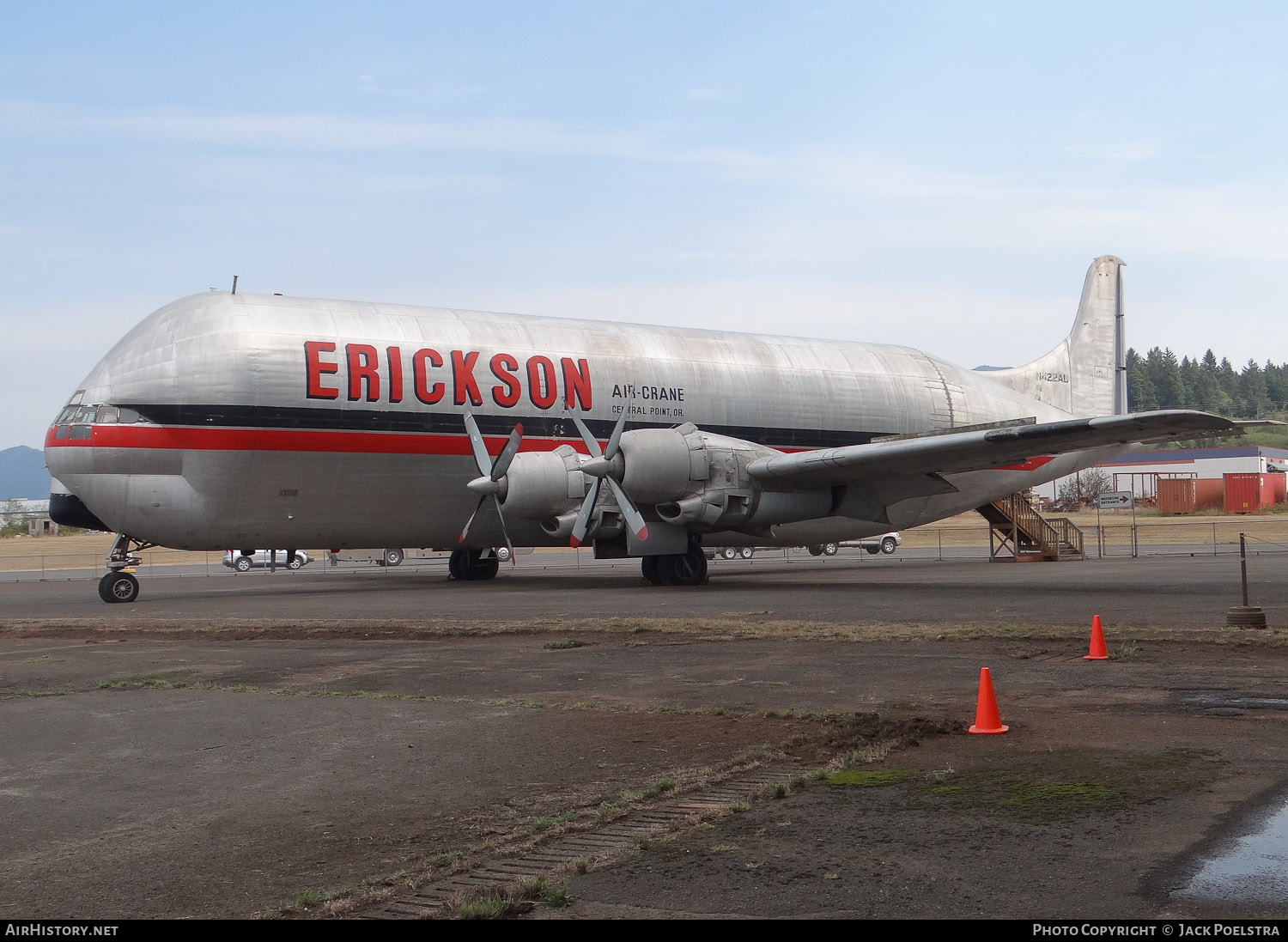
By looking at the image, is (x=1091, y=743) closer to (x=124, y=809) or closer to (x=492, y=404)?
(x=124, y=809)

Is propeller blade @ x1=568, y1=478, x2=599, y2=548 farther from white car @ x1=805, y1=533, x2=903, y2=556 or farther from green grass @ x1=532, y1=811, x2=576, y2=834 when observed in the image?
white car @ x1=805, y1=533, x2=903, y2=556

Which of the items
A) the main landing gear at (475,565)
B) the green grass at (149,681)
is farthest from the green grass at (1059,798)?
the main landing gear at (475,565)

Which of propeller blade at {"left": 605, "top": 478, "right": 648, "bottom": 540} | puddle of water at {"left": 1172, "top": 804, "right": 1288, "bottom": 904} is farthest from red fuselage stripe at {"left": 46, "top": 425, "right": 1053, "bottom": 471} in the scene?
puddle of water at {"left": 1172, "top": 804, "right": 1288, "bottom": 904}

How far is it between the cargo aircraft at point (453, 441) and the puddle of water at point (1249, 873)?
17.3 metres

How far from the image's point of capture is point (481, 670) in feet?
42.1

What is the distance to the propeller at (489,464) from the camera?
82.7 ft

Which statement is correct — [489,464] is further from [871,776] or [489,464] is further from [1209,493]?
[1209,493]

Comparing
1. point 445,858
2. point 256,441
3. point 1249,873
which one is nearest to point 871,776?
point 1249,873

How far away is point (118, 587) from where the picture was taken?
25219 mm

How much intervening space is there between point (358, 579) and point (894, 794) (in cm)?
3022

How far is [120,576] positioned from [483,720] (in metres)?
18.6

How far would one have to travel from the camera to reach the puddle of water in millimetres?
4715

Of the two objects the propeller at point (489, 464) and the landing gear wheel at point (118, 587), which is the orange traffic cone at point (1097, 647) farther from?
the landing gear wheel at point (118, 587)

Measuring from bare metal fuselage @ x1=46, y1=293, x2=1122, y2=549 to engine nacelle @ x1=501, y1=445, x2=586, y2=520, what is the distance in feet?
4.81
